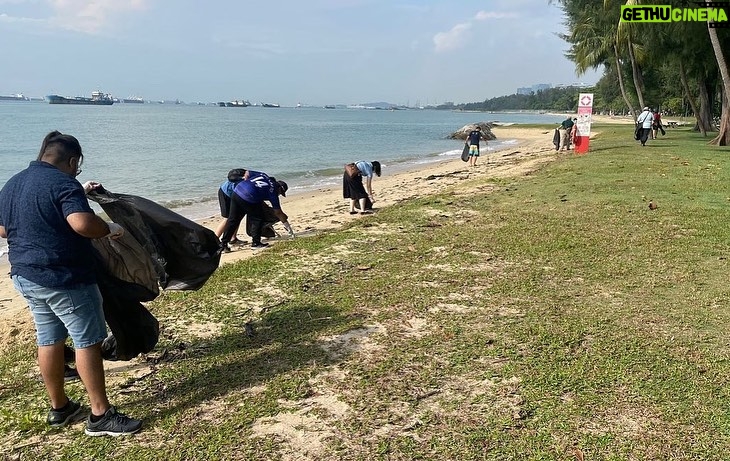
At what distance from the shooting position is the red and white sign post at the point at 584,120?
1877 centimetres

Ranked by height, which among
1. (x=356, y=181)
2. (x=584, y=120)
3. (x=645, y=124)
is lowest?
(x=356, y=181)

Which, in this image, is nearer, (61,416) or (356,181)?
(61,416)

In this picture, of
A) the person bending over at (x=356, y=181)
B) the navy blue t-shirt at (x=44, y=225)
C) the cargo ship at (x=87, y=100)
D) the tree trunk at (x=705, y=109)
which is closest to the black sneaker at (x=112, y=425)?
the navy blue t-shirt at (x=44, y=225)

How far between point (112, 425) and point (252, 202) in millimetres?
5301

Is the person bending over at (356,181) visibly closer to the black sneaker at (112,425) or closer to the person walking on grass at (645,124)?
the black sneaker at (112,425)

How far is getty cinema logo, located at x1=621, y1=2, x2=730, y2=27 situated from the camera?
57.3ft

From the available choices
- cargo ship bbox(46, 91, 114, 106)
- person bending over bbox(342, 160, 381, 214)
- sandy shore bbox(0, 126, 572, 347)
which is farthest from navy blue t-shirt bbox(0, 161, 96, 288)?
cargo ship bbox(46, 91, 114, 106)

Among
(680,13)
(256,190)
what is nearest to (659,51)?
(680,13)

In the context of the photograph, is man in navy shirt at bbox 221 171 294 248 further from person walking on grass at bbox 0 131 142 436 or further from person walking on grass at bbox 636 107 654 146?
person walking on grass at bbox 636 107 654 146

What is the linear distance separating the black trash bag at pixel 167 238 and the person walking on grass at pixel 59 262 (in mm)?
739

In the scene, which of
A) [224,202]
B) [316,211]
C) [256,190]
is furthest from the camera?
[316,211]

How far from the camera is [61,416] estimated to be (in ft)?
10.6

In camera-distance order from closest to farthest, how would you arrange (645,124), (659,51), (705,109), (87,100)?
(645,124) < (659,51) < (705,109) < (87,100)

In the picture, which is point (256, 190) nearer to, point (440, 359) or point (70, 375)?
point (70, 375)
